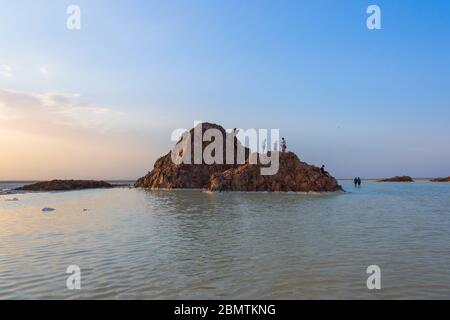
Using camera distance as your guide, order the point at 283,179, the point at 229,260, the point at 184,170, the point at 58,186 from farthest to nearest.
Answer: the point at 184,170, the point at 58,186, the point at 283,179, the point at 229,260

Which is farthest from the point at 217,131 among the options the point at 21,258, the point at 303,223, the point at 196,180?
the point at 21,258

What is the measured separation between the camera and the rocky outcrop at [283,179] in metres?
76.9

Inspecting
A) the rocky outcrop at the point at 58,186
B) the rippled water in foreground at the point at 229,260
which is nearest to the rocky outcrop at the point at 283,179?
the rippled water in foreground at the point at 229,260

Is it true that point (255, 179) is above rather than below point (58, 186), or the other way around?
above

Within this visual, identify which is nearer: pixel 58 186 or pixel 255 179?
pixel 255 179

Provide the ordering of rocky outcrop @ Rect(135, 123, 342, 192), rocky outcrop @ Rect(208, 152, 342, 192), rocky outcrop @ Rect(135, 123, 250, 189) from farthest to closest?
rocky outcrop @ Rect(135, 123, 250, 189) < rocky outcrop @ Rect(135, 123, 342, 192) < rocky outcrop @ Rect(208, 152, 342, 192)

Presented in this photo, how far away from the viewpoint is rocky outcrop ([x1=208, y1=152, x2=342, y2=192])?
76894mm

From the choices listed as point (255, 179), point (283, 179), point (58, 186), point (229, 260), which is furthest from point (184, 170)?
point (229, 260)

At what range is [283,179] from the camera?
274 feet

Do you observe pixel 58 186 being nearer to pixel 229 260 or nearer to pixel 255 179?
pixel 255 179

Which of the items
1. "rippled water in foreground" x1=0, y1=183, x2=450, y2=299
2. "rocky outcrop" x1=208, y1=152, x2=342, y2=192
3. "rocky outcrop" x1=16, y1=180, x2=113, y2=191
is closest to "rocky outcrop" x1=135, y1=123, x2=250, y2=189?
"rocky outcrop" x1=16, y1=180, x2=113, y2=191

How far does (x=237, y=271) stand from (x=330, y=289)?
3.63m

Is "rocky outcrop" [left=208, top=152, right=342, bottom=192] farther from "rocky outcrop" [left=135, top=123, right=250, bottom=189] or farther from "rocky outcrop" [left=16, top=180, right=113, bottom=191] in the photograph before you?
"rocky outcrop" [left=16, top=180, right=113, bottom=191]
